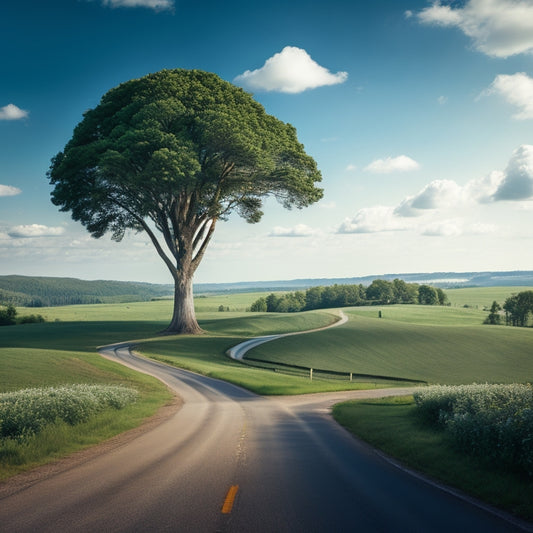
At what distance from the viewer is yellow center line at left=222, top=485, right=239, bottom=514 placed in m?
7.73

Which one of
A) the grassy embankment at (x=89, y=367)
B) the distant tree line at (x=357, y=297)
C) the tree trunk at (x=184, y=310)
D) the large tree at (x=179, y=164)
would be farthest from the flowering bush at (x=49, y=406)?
the distant tree line at (x=357, y=297)

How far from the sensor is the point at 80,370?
95.7 ft

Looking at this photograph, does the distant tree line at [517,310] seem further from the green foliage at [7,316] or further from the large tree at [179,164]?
the green foliage at [7,316]

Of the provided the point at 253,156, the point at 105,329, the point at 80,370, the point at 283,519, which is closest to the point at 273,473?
the point at 283,519

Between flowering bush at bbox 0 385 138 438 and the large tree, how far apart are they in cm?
2371

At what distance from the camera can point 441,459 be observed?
10930 mm

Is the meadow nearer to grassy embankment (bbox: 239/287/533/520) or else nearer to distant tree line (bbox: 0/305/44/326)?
grassy embankment (bbox: 239/287/533/520)

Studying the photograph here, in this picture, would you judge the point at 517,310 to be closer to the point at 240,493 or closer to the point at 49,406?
the point at 49,406

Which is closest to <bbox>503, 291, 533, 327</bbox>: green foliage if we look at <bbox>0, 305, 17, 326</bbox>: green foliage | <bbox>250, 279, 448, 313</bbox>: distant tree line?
<bbox>250, 279, 448, 313</bbox>: distant tree line

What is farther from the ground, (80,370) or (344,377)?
(80,370)

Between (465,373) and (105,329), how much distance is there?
43.1 meters

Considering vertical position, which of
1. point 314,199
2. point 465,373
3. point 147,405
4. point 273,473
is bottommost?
point 465,373

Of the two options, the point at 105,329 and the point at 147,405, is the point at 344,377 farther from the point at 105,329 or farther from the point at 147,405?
the point at 105,329

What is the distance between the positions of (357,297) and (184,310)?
102475mm
